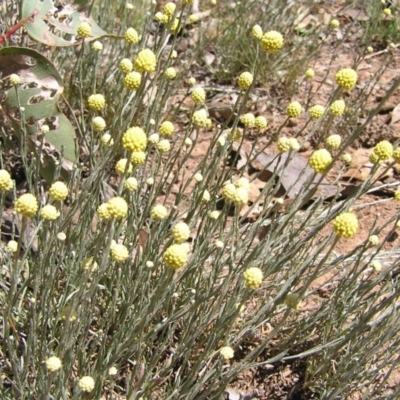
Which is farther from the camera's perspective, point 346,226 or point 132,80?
point 132,80

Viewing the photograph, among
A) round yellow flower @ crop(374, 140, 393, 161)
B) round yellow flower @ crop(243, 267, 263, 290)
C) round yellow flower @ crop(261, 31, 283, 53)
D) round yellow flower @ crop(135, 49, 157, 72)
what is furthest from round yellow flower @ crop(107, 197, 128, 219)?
round yellow flower @ crop(374, 140, 393, 161)

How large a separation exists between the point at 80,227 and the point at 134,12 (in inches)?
73.0

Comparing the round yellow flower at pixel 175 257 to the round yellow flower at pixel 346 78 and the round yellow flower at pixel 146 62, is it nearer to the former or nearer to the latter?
the round yellow flower at pixel 146 62

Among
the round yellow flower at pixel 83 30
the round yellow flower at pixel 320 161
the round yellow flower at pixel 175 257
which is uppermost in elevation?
the round yellow flower at pixel 320 161

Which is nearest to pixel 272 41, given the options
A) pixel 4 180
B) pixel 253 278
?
pixel 253 278

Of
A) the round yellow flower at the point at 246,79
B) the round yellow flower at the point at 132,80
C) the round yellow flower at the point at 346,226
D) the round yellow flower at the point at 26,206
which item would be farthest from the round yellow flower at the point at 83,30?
the round yellow flower at the point at 346,226

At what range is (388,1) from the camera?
11.4 feet

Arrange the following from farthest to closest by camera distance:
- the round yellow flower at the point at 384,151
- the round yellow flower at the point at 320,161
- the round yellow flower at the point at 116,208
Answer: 1. the round yellow flower at the point at 384,151
2. the round yellow flower at the point at 320,161
3. the round yellow flower at the point at 116,208

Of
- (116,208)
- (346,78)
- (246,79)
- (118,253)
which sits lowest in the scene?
(118,253)

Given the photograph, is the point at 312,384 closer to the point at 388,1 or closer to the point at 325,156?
the point at 325,156

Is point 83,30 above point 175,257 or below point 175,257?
above

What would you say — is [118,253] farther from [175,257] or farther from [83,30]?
[83,30]

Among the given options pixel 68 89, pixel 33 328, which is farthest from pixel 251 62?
A: pixel 33 328

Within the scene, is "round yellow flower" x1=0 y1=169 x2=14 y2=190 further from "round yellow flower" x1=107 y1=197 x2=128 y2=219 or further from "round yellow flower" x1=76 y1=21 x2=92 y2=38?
"round yellow flower" x1=76 y1=21 x2=92 y2=38
